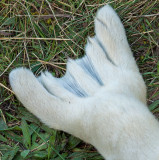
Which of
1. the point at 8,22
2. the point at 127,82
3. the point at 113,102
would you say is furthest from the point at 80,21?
the point at 113,102

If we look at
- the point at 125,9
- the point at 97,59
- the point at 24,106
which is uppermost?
the point at 125,9

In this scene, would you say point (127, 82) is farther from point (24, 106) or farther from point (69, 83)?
point (24, 106)

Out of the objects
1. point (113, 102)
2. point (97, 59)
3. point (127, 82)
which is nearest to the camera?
point (113, 102)

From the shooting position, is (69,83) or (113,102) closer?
(113,102)

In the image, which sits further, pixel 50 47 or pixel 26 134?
pixel 50 47

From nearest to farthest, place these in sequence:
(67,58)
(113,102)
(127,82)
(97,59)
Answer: (113,102) → (127,82) → (97,59) → (67,58)

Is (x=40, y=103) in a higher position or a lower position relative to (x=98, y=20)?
lower

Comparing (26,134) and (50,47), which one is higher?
(50,47)
